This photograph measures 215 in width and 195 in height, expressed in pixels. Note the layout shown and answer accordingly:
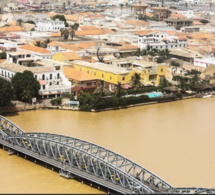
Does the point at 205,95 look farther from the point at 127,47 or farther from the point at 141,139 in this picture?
the point at 127,47

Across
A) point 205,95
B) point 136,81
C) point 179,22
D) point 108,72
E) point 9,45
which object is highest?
point 9,45

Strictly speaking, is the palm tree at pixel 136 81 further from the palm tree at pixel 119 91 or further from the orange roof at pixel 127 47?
the orange roof at pixel 127 47

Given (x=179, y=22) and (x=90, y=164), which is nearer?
(x=90, y=164)

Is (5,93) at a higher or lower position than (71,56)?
lower

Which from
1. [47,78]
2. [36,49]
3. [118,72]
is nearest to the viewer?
[47,78]

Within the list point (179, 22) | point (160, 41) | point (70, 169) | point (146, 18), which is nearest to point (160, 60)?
point (160, 41)

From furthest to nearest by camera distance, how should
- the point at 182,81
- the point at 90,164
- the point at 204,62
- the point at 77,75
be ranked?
the point at 204,62 → the point at 182,81 → the point at 77,75 → the point at 90,164
